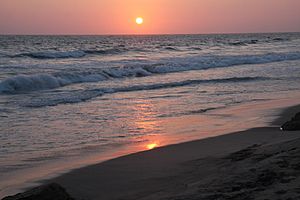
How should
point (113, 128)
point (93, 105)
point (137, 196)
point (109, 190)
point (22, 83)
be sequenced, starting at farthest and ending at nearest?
point (22, 83) → point (93, 105) → point (113, 128) → point (109, 190) → point (137, 196)

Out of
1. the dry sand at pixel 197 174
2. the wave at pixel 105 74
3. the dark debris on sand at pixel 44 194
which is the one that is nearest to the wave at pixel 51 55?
the wave at pixel 105 74

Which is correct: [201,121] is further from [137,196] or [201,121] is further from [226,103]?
[137,196]

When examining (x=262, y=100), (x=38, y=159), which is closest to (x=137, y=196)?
(x=38, y=159)

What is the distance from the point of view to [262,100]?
1485 centimetres

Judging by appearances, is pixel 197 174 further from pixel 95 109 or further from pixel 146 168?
pixel 95 109

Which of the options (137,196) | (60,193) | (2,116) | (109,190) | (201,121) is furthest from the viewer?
(2,116)

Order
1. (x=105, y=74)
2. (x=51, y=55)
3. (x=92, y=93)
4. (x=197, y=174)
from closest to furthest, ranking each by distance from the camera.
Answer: (x=197, y=174)
(x=92, y=93)
(x=105, y=74)
(x=51, y=55)

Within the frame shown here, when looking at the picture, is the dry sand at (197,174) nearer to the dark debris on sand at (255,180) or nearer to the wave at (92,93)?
the dark debris on sand at (255,180)

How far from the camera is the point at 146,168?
677cm

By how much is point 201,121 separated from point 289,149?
17.2ft

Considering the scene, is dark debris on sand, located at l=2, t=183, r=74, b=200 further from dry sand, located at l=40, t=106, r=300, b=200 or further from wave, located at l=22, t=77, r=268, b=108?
wave, located at l=22, t=77, r=268, b=108

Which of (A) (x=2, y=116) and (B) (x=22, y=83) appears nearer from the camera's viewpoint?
(A) (x=2, y=116)

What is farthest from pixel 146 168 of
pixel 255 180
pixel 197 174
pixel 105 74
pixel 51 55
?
pixel 51 55

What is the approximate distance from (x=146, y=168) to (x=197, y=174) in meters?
0.98
